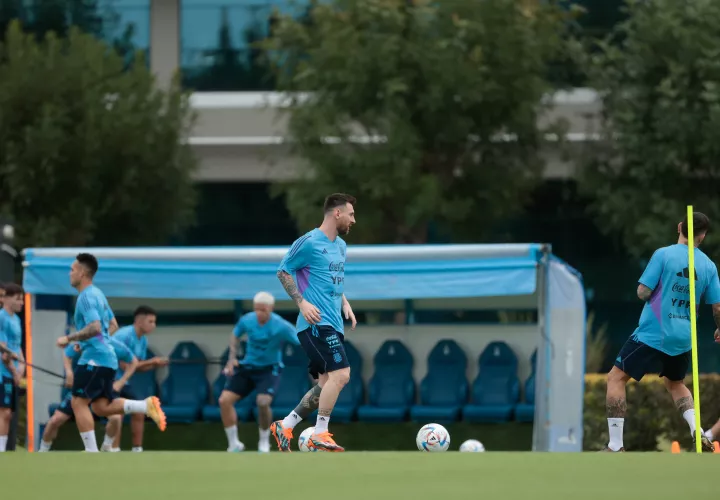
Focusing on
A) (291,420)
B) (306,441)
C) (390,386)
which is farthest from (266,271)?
(306,441)

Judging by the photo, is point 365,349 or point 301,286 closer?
point 301,286

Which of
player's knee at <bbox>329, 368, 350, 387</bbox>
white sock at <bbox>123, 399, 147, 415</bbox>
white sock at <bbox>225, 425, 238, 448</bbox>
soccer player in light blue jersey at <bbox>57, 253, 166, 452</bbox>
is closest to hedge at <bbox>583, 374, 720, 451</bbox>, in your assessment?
white sock at <bbox>225, 425, 238, 448</bbox>

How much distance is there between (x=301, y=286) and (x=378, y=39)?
13.8 m

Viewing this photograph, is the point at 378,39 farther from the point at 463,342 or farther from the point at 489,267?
the point at 489,267

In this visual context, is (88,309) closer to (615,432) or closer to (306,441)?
(306,441)

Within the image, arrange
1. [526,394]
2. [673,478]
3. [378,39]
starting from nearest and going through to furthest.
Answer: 1. [673,478]
2. [526,394]
3. [378,39]

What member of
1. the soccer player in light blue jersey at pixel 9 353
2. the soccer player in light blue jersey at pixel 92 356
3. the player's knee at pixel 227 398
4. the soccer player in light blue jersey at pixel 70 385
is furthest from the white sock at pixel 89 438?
the player's knee at pixel 227 398

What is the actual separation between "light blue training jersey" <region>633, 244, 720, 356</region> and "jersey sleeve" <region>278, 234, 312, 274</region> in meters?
2.49

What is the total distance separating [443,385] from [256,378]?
2.86 metres

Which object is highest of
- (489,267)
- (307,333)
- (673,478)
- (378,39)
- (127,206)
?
(378,39)

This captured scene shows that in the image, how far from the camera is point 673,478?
322 inches

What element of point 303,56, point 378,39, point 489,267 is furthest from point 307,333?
point 303,56

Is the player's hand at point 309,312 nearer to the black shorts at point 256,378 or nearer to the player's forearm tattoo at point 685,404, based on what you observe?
the player's forearm tattoo at point 685,404

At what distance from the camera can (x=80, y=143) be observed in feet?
86.8
